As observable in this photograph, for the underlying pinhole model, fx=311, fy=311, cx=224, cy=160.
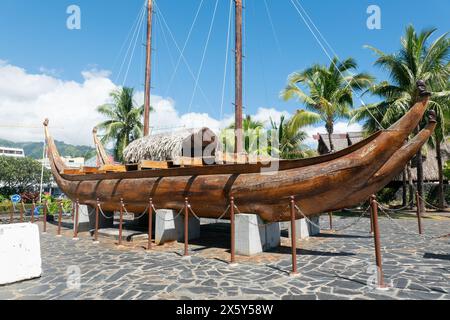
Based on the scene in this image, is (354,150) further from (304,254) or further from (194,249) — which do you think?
(194,249)

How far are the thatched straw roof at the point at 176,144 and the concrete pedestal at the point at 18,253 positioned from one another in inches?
209

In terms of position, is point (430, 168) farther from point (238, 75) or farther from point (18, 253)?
point (18, 253)

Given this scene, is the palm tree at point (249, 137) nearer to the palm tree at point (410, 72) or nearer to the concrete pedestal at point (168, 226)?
the palm tree at point (410, 72)

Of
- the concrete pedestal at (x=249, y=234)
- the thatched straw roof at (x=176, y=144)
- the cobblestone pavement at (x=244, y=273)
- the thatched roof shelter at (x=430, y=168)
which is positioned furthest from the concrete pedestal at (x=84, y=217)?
the thatched roof shelter at (x=430, y=168)

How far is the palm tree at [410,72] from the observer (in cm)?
1806

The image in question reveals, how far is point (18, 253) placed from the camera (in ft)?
19.4

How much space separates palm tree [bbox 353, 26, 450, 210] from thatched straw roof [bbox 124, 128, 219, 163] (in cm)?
1172

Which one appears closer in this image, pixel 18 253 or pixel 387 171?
pixel 18 253

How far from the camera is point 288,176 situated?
727 cm

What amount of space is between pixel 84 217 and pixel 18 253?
7.26m

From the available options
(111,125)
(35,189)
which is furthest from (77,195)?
(35,189)

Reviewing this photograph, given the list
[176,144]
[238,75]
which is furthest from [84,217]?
[238,75]

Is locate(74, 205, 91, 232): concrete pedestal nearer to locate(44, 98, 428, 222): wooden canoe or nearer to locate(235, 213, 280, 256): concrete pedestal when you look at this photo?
locate(44, 98, 428, 222): wooden canoe

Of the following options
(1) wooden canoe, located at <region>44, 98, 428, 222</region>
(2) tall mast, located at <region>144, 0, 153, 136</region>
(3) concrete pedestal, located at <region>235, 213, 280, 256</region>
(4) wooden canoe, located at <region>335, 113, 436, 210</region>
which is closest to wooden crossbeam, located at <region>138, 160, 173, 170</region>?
(1) wooden canoe, located at <region>44, 98, 428, 222</region>
